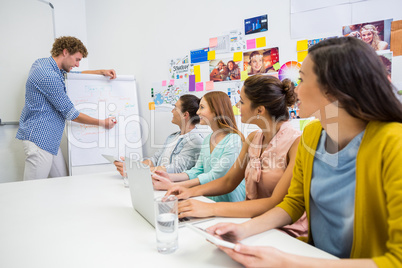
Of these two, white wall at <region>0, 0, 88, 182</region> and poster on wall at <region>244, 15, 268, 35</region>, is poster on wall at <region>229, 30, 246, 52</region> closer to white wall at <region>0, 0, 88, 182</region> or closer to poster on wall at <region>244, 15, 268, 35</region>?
poster on wall at <region>244, 15, 268, 35</region>

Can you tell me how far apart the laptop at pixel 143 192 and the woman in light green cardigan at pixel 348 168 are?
0.23 m

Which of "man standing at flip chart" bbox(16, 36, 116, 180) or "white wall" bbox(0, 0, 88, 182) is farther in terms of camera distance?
"white wall" bbox(0, 0, 88, 182)

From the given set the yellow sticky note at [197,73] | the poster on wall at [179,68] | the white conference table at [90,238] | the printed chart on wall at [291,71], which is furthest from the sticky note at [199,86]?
the white conference table at [90,238]

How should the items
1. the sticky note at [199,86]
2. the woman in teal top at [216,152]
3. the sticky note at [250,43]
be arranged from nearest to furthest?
the woman in teal top at [216,152] < the sticky note at [250,43] < the sticky note at [199,86]

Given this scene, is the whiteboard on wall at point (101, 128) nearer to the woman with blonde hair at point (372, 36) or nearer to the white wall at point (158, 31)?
the white wall at point (158, 31)

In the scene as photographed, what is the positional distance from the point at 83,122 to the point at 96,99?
0.33 meters

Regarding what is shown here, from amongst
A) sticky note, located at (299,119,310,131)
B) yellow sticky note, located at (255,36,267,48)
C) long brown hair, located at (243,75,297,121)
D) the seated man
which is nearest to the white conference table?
long brown hair, located at (243,75,297,121)

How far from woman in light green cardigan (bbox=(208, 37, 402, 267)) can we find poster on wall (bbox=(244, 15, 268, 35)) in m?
1.32

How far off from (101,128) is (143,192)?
217 centimetres

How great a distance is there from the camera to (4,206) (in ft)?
3.79

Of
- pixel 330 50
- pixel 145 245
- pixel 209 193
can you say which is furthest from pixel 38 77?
pixel 330 50

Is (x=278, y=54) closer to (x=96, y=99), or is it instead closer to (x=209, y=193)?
(x=209, y=193)

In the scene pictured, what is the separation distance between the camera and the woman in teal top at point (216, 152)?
1.53 m

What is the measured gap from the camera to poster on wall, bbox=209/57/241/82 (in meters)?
2.23
